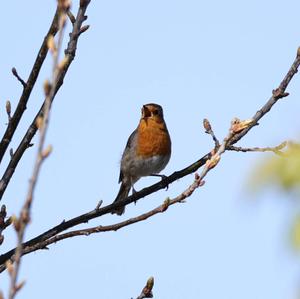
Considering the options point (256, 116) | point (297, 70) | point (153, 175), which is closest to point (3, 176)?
point (256, 116)

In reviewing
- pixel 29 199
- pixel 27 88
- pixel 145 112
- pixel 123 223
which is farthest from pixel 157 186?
pixel 145 112

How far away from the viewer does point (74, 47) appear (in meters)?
4.69

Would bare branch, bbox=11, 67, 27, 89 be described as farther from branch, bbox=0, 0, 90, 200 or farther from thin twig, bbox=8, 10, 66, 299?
thin twig, bbox=8, 10, 66, 299

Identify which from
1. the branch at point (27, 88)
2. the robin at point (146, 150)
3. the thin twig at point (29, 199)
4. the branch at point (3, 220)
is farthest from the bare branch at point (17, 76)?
the robin at point (146, 150)

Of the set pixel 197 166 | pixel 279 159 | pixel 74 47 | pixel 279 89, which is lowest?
pixel 279 159

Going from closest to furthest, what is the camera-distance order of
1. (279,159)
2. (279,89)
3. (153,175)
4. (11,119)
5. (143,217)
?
(279,159) → (143,217) → (11,119) → (279,89) → (153,175)

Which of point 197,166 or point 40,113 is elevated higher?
point 40,113

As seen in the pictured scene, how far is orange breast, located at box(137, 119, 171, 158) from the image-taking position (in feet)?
31.2

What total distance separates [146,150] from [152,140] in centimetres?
18

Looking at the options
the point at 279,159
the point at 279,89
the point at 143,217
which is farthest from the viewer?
the point at 279,89

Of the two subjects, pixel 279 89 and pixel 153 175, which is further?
pixel 153 175

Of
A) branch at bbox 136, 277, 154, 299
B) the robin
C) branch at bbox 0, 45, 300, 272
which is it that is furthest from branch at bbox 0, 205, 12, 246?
the robin

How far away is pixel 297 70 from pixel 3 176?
2229 millimetres

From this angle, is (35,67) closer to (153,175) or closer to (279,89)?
(279,89)
